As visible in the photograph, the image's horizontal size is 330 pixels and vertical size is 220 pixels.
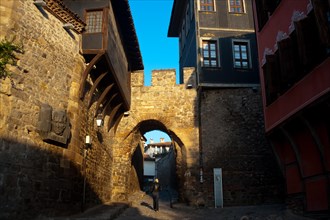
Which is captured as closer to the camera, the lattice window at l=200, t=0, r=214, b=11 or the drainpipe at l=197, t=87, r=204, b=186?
the drainpipe at l=197, t=87, r=204, b=186

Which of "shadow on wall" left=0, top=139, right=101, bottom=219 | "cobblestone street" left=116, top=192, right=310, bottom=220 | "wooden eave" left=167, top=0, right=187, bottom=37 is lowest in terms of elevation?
"cobblestone street" left=116, top=192, right=310, bottom=220

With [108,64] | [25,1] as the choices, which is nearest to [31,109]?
[25,1]

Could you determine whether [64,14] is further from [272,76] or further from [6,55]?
[272,76]

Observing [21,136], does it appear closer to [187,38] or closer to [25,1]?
[25,1]

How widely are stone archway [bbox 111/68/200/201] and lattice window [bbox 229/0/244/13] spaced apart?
3.61 metres

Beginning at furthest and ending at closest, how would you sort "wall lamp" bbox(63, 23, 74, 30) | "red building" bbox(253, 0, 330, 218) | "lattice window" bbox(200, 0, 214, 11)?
"lattice window" bbox(200, 0, 214, 11) < "wall lamp" bbox(63, 23, 74, 30) < "red building" bbox(253, 0, 330, 218)

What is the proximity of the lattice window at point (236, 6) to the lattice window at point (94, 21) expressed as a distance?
23.7 feet

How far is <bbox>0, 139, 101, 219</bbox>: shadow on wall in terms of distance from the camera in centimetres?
687

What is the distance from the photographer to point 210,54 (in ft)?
48.1

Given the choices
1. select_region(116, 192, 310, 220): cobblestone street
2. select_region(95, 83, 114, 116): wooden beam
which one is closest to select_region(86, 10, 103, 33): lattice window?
select_region(95, 83, 114, 116): wooden beam

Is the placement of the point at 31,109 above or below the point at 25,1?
below

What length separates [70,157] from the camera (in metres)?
8.95

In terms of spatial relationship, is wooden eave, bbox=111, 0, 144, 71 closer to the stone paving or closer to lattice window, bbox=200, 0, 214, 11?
lattice window, bbox=200, 0, 214, 11

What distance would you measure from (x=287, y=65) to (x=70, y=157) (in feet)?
20.2
